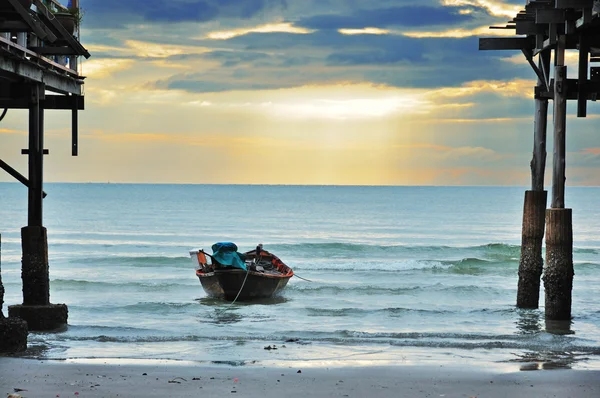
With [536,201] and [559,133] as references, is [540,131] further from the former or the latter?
[559,133]

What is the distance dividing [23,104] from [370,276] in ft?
58.1

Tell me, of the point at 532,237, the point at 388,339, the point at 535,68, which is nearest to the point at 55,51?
the point at 388,339

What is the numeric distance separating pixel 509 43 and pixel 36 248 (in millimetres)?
9542

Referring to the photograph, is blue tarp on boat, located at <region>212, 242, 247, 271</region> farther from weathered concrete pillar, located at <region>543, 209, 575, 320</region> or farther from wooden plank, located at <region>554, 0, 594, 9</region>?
wooden plank, located at <region>554, 0, 594, 9</region>

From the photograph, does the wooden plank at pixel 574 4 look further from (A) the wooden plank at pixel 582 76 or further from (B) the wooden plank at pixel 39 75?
(B) the wooden plank at pixel 39 75

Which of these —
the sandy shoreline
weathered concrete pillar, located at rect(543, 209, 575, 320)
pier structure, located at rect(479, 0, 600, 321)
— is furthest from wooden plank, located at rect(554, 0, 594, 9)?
the sandy shoreline

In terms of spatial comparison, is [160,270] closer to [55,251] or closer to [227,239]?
[55,251]

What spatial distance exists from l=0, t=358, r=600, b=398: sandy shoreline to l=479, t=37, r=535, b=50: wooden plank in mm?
7451

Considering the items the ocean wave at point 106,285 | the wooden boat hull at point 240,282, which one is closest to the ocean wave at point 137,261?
the ocean wave at point 106,285

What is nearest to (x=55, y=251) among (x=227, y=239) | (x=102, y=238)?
(x=102, y=238)

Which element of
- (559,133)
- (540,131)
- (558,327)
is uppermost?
(540,131)

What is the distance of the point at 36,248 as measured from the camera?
1514 centimetres

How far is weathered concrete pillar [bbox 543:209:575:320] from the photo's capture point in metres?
14.7

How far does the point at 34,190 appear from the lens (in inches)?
588
